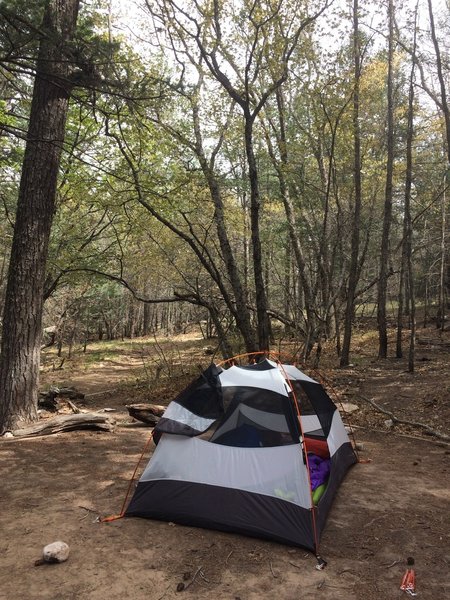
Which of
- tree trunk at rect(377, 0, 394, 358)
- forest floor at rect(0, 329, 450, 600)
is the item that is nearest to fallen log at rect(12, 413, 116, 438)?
forest floor at rect(0, 329, 450, 600)

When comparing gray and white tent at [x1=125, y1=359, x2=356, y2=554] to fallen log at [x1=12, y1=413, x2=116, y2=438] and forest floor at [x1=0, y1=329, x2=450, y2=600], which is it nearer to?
forest floor at [x1=0, y1=329, x2=450, y2=600]

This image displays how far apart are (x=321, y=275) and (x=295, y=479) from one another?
10842 mm

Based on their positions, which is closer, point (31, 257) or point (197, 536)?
point (197, 536)

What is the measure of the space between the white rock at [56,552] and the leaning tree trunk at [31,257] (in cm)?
397

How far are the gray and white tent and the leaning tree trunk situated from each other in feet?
11.7

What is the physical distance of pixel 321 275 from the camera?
1419cm

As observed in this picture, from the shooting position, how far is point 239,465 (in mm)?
4117

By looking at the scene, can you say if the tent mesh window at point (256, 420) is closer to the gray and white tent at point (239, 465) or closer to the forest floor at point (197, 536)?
the gray and white tent at point (239, 465)

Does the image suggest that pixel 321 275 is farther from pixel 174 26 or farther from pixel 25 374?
pixel 25 374

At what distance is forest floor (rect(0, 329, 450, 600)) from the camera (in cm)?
311

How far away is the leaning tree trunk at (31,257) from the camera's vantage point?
6832 millimetres

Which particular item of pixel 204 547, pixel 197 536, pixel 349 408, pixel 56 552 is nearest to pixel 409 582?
pixel 204 547

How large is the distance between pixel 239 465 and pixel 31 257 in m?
5.03

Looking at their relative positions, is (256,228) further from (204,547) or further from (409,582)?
(409,582)
